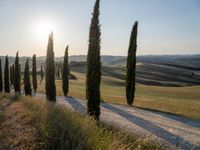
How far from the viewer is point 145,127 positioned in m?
19.9

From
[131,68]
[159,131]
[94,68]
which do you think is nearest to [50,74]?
[131,68]

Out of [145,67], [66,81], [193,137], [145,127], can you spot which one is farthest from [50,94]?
[145,67]

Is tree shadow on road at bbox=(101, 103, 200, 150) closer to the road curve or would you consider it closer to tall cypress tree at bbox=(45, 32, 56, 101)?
the road curve

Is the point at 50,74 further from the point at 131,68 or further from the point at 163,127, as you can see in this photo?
the point at 163,127

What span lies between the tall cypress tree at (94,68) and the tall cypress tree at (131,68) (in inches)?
467

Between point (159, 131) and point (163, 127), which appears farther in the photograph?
point (163, 127)

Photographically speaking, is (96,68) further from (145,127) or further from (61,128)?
(61,128)

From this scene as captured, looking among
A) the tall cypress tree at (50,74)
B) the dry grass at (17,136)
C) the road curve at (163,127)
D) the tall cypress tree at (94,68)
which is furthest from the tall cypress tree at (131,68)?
the dry grass at (17,136)

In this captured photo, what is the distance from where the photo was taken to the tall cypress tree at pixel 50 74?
35.8m

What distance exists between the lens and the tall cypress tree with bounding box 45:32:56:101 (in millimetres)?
35812

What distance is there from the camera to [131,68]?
110 ft

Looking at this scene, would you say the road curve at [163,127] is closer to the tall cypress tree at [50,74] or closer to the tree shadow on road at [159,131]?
the tree shadow on road at [159,131]

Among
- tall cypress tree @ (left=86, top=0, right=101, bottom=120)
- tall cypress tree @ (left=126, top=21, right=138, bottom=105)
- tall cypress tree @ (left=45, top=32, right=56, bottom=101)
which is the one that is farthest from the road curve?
tall cypress tree @ (left=45, top=32, right=56, bottom=101)

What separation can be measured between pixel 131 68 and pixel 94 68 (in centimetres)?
1223
